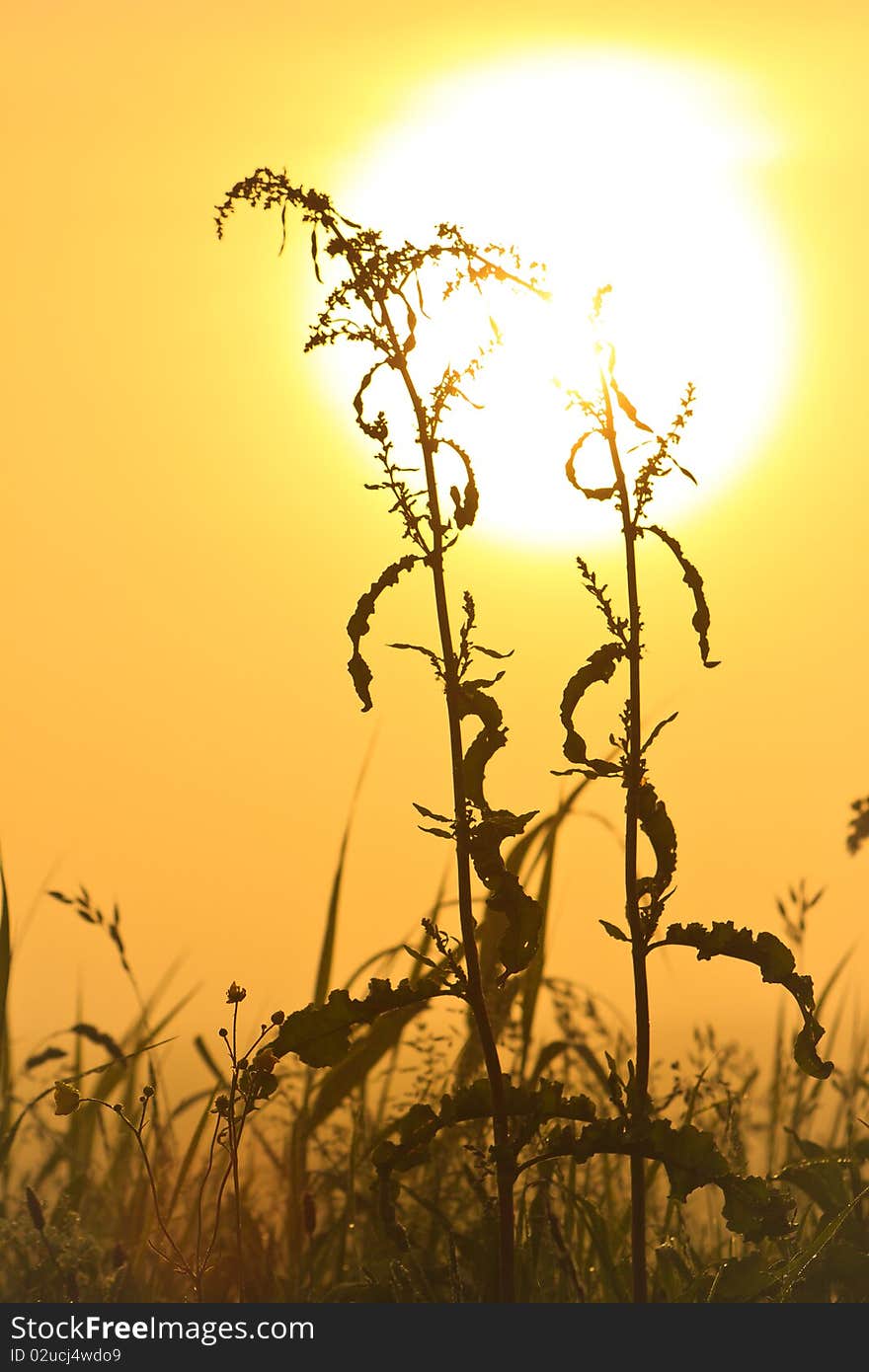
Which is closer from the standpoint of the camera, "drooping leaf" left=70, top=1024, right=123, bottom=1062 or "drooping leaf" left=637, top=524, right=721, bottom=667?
"drooping leaf" left=637, top=524, right=721, bottom=667

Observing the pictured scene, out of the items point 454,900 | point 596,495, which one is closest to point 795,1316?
point 454,900

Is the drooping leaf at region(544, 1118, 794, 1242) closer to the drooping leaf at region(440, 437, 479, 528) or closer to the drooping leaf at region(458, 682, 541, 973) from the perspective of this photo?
the drooping leaf at region(458, 682, 541, 973)

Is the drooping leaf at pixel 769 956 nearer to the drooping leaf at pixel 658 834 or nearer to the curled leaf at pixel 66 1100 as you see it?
the drooping leaf at pixel 658 834

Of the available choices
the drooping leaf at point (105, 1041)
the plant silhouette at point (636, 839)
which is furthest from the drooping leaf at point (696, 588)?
the drooping leaf at point (105, 1041)

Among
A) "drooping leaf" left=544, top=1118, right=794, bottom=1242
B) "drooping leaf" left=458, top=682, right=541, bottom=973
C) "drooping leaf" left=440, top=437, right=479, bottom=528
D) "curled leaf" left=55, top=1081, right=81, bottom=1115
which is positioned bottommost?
"drooping leaf" left=544, top=1118, right=794, bottom=1242

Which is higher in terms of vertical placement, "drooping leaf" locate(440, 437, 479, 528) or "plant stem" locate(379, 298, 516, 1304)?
"drooping leaf" locate(440, 437, 479, 528)

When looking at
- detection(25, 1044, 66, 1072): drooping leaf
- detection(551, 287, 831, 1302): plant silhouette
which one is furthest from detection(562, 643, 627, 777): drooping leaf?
detection(25, 1044, 66, 1072): drooping leaf

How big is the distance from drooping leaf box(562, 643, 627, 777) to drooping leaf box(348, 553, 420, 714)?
0.58 meters

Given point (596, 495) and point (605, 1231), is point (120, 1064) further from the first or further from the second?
point (596, 495)

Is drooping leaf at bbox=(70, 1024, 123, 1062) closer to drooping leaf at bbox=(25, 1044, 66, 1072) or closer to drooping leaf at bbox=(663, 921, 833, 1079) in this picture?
drooping leaf at bbox=(25, 1044, 66, 1072)

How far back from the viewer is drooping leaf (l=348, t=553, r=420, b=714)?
475 centimetres

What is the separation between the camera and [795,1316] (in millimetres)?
4836

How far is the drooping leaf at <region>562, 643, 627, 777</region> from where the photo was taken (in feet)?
15.8

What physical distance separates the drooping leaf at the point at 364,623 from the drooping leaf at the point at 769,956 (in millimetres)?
1152
